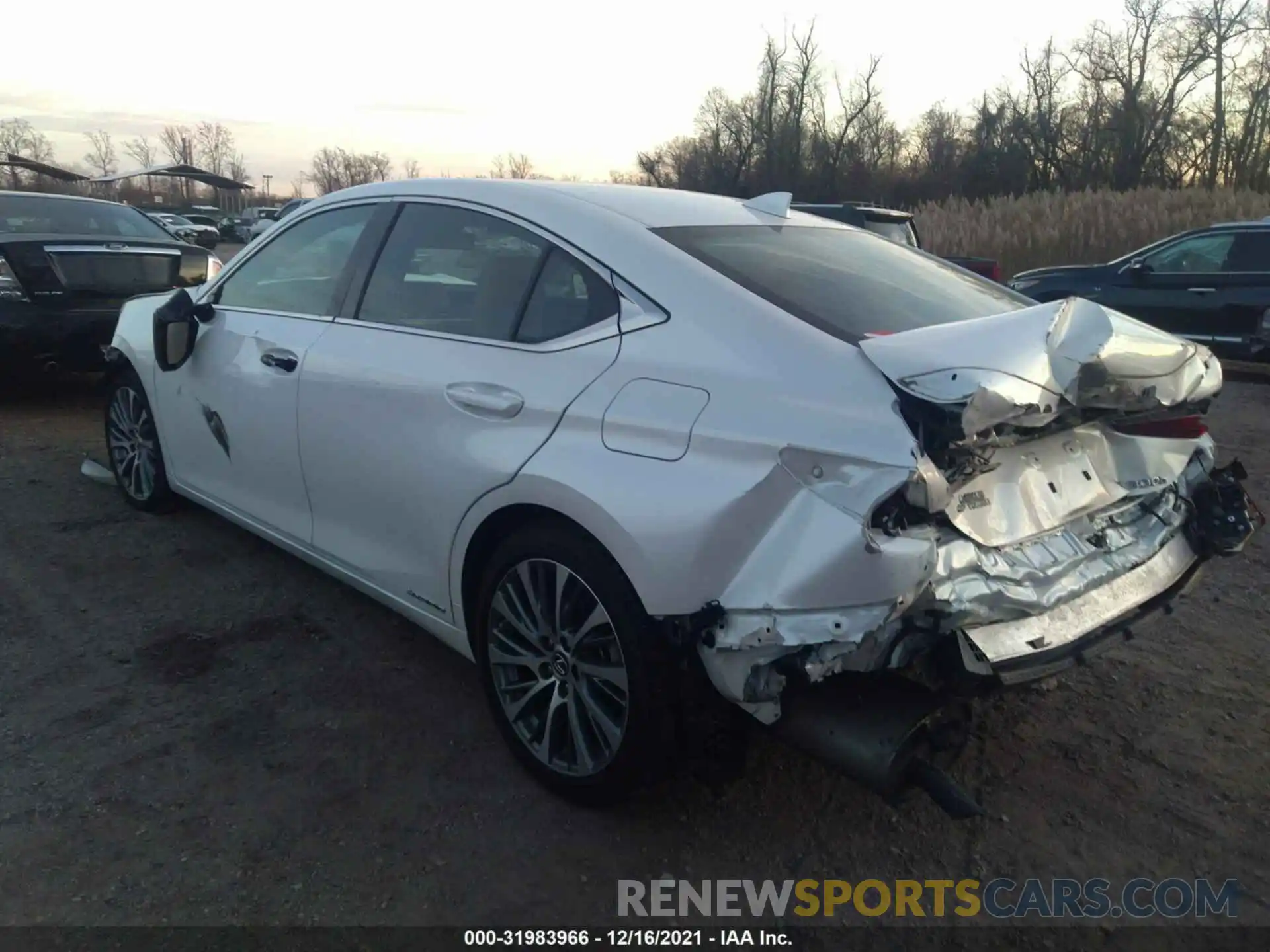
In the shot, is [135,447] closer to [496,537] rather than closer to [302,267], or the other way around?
[302,267]

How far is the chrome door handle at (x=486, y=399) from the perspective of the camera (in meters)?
2.68

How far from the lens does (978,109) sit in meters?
43.3

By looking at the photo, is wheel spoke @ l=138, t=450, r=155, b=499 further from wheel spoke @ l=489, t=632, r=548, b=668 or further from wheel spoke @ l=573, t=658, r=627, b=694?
wheel spoke @ l=573, t=658, r=627, b=694

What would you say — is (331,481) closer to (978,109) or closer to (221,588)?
(221,588)

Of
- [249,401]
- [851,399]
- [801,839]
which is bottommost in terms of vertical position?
[801,839]

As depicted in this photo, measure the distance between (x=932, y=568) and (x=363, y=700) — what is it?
206 centimetres

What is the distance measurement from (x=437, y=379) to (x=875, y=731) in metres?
1.63

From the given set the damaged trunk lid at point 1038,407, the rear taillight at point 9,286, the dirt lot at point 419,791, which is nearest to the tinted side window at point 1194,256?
the dirt lot at point 419,791

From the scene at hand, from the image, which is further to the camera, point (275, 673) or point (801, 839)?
point (275, 673)

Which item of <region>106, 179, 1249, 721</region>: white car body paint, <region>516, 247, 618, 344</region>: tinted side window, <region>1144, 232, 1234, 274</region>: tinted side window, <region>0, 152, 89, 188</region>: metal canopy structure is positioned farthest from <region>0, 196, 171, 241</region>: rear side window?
<region>1144, 232, 1234, 274</region>: tinted side window

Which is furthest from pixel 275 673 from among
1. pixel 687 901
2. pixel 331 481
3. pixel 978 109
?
pixel 978 109

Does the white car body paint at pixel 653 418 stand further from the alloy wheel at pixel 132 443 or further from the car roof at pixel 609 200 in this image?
the alloy wheel at pixel 132 443

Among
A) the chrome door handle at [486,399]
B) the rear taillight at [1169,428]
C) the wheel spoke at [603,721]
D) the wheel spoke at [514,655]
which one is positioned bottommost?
the wheel spoke at [603,721]

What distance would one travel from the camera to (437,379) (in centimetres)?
291
